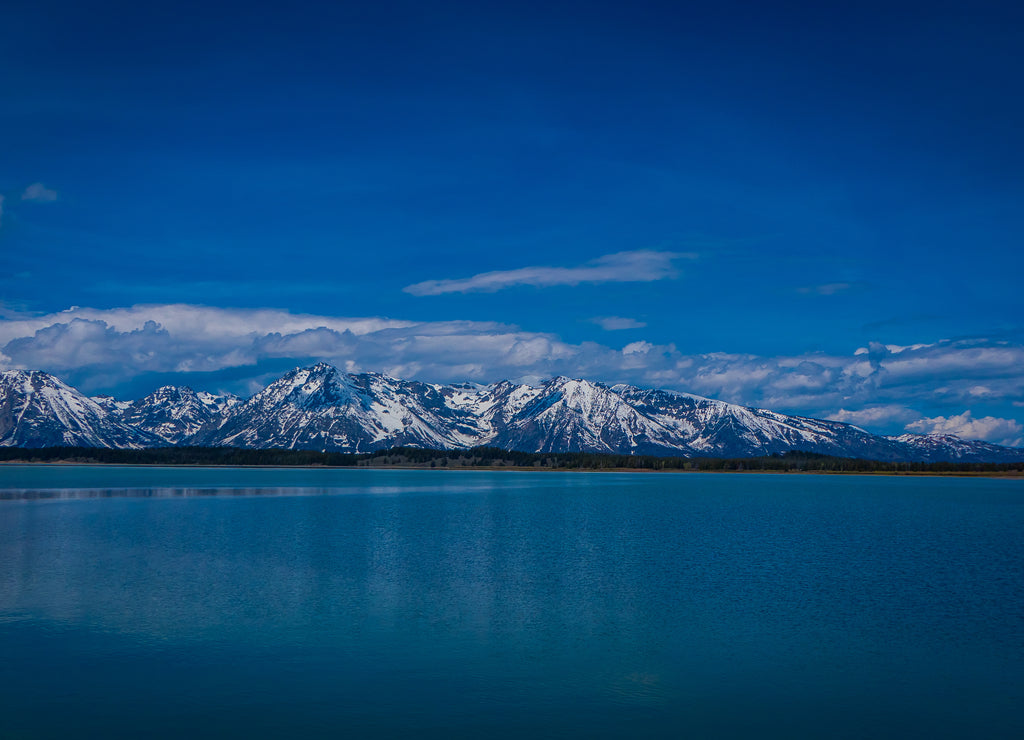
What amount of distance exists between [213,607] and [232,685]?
14.2 metres

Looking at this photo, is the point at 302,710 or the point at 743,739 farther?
the point at 302,710

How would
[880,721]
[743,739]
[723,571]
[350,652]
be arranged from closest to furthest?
1. [743,739]
2. [880,721]
3. [350,652]
4. [723,571]

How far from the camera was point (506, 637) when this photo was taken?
37688 mm

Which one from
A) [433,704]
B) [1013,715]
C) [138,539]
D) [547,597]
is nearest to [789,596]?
[547,597]

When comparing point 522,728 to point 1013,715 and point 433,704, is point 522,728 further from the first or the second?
point 1013,715

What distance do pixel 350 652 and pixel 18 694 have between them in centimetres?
1243

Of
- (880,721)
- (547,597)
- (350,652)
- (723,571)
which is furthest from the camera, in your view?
(723,571)

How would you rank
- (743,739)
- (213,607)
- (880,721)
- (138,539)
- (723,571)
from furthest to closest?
(138,539) < (723,571) < (213,607) < (880,721) < (743,739)

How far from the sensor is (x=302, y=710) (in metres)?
27.9

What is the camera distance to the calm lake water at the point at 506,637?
27.6 m

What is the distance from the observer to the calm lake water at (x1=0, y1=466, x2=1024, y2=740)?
2756 centimetres

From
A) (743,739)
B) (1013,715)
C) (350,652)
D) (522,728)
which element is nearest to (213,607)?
(350,652)

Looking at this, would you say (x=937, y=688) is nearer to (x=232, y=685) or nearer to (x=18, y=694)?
(x=232, y=685)

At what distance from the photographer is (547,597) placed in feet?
156
